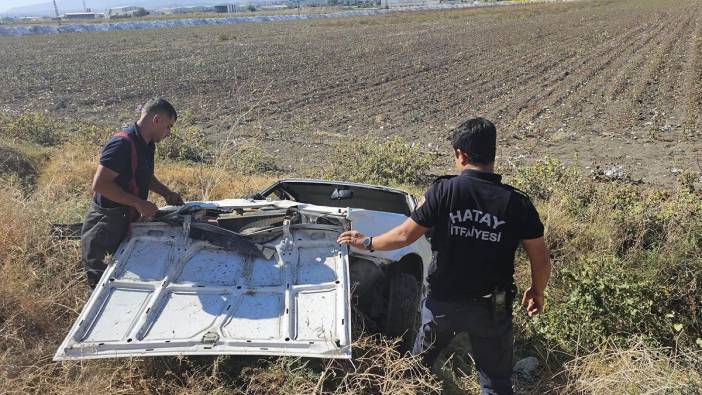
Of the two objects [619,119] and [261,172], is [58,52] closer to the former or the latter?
[261,172]

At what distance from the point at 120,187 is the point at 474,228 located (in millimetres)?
2408

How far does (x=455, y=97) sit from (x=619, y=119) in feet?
Result: 14.6

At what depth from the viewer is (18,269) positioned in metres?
3.99

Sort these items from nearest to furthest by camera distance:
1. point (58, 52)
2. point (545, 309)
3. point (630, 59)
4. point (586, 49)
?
point (545, 309) → point (630, 59) → point (586, 49) → point (58, 52)

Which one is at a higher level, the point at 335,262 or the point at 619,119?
the point at 335,262

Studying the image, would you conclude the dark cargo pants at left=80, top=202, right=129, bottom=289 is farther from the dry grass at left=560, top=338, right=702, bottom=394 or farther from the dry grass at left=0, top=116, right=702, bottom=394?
the dry grass at left=560, top=338, right=702, bottom=394

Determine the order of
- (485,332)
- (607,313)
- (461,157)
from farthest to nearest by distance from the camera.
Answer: (607,313) → (485,332) → (461,157)

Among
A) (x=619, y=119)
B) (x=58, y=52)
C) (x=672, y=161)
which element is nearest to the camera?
(x=672, y=161)

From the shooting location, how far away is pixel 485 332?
280cm

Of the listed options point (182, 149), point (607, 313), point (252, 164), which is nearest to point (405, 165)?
point (252, 164)

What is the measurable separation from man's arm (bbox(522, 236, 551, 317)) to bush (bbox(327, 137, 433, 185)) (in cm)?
459

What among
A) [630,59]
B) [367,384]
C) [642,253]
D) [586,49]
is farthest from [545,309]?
[586,49]

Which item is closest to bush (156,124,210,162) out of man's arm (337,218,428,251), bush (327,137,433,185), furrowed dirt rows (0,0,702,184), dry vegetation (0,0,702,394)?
dry vegetation (0,0,702,394)

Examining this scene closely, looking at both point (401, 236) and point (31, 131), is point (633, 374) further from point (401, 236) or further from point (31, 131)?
point (31, 131)
